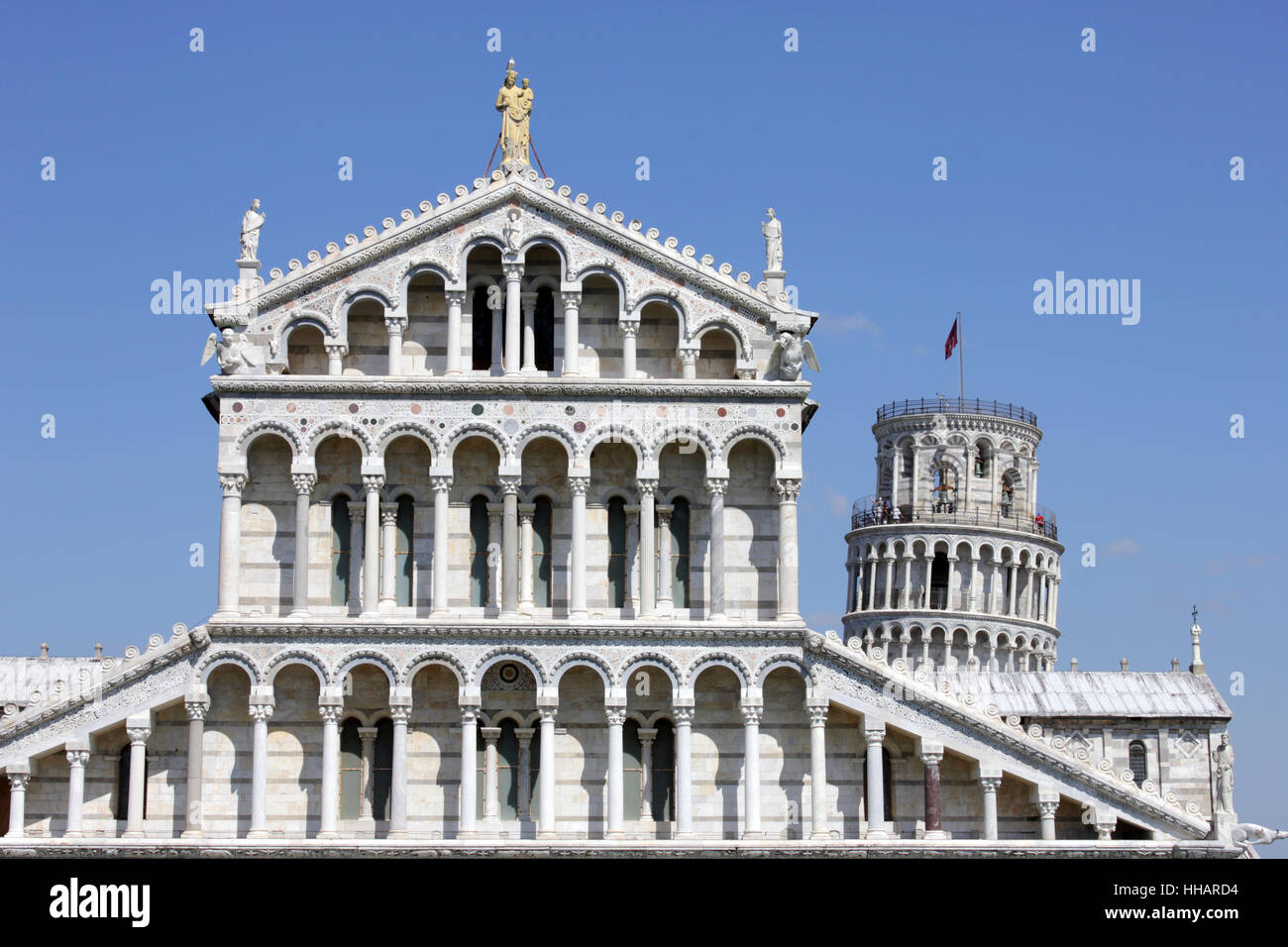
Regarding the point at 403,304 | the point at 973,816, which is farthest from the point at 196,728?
the point at 973,816

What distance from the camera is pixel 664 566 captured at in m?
50.5

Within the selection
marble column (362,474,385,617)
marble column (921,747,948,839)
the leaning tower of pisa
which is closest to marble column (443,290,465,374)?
marble column (362,474,385,617)

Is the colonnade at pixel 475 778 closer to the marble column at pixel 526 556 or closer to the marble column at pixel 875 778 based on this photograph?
the marble column at pixel 875 778

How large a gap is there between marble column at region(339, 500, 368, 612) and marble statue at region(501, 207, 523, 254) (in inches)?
281

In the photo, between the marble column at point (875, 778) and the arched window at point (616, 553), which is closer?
the marble column at point (875, 778)

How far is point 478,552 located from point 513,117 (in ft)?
36.3

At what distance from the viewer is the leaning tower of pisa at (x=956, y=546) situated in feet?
387

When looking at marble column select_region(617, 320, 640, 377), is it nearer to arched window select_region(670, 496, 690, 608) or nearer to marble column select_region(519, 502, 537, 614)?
arched window select_region(670, 496, 690, 608)

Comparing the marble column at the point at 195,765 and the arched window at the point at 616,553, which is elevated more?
the arched window at the point at 616,553

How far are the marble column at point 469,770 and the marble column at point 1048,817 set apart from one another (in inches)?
520

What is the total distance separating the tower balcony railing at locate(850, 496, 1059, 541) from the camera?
119 m

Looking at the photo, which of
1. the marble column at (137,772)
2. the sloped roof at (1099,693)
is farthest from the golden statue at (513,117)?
the sloped roof at (1099,693)
